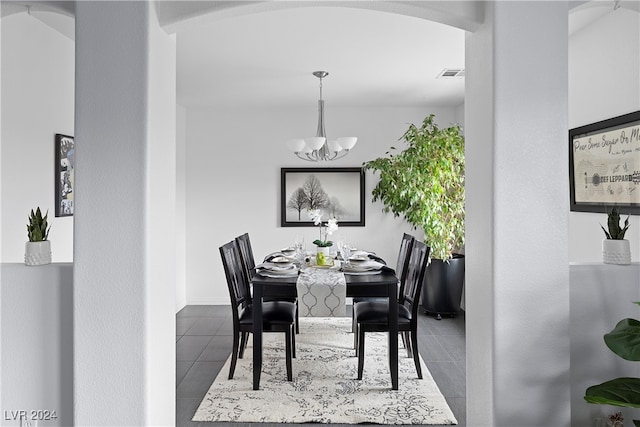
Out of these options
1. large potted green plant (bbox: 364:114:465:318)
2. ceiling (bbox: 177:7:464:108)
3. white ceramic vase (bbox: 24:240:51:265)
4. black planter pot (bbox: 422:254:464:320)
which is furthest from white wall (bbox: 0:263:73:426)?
black planter pot (bbox: 422:254:464:320)

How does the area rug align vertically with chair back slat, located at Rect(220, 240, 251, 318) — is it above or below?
below

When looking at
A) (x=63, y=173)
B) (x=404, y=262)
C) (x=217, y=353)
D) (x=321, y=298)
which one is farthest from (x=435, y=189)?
(x=63, y=173)

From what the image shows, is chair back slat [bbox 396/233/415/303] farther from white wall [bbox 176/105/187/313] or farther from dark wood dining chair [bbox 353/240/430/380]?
white wall [bbox 176/105/187/313]

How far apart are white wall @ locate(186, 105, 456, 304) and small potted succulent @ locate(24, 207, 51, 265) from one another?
4021mm

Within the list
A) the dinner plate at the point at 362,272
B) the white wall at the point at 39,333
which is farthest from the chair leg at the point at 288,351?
the white wall at the point at 39,333

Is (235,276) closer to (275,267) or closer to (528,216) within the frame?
(275,267)

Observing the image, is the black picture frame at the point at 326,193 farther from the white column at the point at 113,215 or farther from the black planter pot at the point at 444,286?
the white column at the point at 113,215

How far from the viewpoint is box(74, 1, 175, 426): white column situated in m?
2.08

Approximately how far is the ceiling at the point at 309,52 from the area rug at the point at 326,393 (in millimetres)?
2350

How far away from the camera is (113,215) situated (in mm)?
2082

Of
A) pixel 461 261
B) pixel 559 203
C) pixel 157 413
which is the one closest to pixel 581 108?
pixel 559 203

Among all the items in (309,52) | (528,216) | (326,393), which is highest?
(309,52)

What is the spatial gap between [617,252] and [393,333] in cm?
161

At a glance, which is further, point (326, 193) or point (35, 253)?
point (326, 193)
